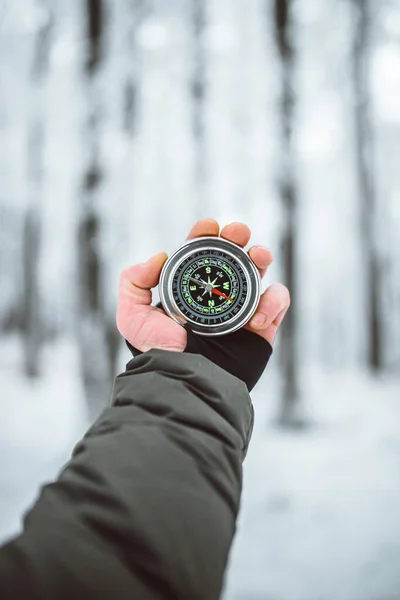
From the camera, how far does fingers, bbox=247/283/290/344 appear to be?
1050 millimetres

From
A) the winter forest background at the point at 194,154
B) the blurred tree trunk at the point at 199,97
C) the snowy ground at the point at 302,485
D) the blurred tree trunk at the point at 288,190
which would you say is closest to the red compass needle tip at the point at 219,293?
the snowy ground at the point at 302,485

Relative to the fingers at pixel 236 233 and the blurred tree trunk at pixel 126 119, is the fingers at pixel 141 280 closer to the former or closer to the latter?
the fingers at pixel 236 233

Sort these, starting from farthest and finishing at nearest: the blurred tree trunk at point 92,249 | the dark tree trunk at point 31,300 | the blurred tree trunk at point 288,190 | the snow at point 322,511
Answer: the dark tree trunk at point 31,300, the blurred tree trunk at point 288,190, the blurred tree trunk at point 92,249, the snow at point 322,511

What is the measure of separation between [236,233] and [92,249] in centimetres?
273

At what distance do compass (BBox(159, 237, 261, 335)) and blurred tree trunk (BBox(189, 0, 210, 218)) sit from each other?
295 cm

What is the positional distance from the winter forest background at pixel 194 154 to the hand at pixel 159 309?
7.46ft

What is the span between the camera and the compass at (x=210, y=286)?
107 centimetres

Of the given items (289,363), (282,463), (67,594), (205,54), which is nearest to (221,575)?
(67,594)

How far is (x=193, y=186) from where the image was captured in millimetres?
4164

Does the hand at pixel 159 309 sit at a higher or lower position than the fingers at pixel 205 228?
lower

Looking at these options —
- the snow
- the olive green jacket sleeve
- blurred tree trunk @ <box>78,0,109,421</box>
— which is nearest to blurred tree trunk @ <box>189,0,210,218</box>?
blurred tree trunk @ <box>78,0,109,421</box>

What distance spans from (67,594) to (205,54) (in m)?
4.62

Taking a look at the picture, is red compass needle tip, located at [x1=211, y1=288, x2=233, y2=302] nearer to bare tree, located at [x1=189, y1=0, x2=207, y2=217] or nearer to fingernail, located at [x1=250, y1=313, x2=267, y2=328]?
fingernail, located at [x1=250, y1=313, x2=267, y2=328]

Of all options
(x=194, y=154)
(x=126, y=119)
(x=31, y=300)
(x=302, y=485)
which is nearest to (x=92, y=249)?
(x=126, y=119)
